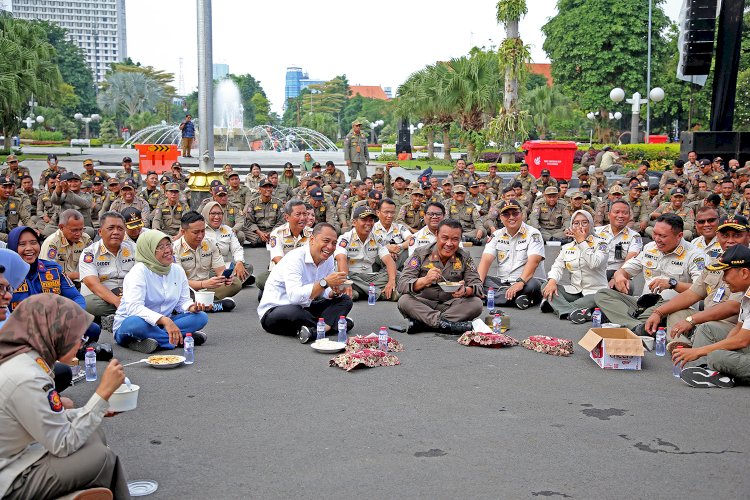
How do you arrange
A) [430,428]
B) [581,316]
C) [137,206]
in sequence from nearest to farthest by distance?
[430,428]
[581,316]
[137,206]

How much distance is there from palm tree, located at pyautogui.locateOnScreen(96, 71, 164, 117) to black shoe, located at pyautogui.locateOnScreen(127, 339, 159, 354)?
83.4 meters

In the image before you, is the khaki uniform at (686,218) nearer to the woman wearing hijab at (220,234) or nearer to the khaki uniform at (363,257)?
the khaki uniform at (363,257)

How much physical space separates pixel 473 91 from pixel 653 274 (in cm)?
2408

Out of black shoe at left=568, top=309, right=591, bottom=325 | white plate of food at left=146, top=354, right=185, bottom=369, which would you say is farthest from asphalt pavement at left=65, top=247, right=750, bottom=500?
black shoe at left=568, top=309, right=591, bottom=325

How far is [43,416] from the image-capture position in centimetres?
354

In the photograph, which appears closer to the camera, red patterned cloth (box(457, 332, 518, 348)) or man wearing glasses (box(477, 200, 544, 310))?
red patterned cloth (box(457, 332, 518, 348))

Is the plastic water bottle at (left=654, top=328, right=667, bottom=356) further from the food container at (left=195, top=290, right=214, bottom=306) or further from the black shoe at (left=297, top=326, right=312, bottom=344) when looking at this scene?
the food container at (left=195, top=290, right=214, bottom=306)

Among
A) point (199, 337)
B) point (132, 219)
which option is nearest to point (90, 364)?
point (199, 337)

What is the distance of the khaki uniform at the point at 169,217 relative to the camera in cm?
1443

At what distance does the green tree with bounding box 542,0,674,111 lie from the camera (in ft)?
172

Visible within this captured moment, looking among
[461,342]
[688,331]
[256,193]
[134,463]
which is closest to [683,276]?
[688,331]

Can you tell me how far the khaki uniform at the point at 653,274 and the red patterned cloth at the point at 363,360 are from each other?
2786 millimetres

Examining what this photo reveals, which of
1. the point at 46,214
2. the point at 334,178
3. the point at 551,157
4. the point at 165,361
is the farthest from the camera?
the point at 551,157

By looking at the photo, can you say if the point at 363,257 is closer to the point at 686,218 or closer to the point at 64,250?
the point at 64,250
